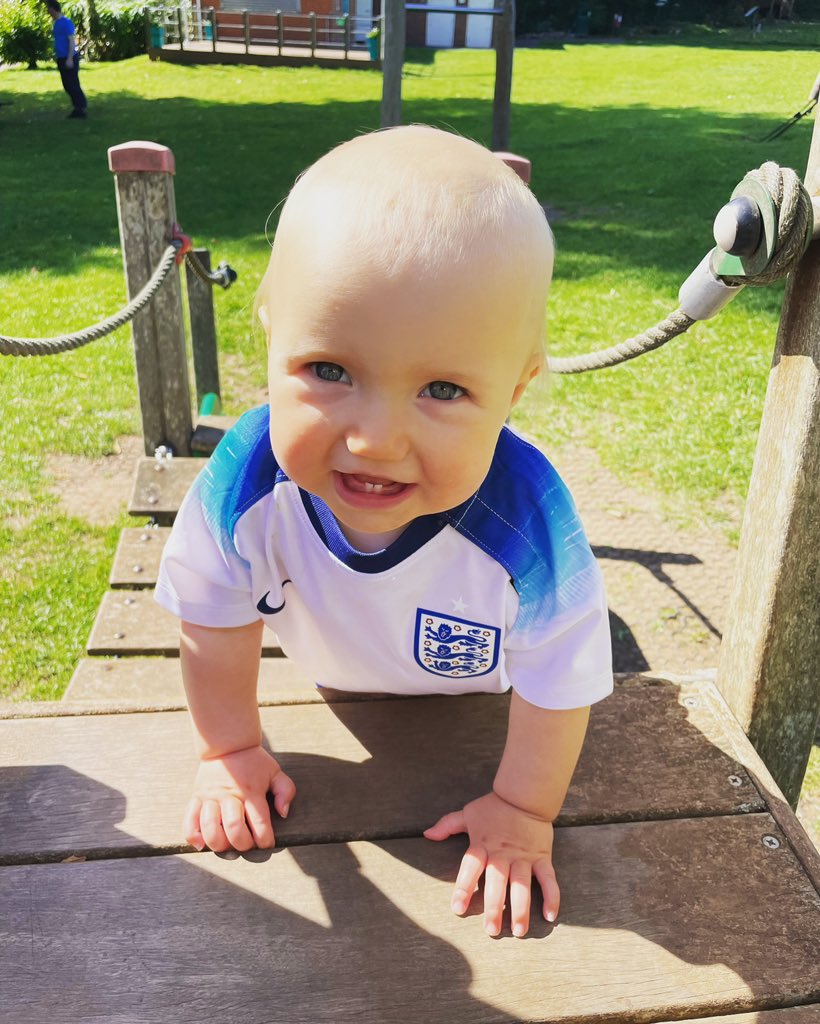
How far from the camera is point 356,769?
5.39 ft

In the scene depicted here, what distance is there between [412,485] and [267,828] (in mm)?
641

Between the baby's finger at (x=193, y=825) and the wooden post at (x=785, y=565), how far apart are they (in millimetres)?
1090

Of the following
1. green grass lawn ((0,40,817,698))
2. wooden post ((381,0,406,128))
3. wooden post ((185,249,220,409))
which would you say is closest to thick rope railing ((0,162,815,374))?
green grass lawn ((0,40,817,698))

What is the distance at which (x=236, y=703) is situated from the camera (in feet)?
5.19

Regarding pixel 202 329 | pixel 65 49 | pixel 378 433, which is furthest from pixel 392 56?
pixel 65 49

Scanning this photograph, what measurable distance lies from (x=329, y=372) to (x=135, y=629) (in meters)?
2.01

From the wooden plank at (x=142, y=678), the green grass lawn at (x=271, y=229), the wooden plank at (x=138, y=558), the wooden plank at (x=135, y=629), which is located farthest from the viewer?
the green grass lawn at (x=271, y=229)

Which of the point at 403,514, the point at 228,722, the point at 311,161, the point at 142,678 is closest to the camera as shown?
the point at 403,514

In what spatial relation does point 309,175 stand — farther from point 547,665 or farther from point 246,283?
point 246,283

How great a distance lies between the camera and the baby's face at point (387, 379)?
111 cm

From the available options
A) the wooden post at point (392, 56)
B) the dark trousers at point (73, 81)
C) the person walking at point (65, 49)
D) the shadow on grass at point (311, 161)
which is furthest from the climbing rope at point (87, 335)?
the dark trousers at point (73, 81)

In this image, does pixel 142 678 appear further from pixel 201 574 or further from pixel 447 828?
pixel 447 828

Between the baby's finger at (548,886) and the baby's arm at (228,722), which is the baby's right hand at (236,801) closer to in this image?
the baby's arm at (228,722)

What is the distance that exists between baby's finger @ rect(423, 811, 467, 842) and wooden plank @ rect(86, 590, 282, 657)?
136 centimetres
